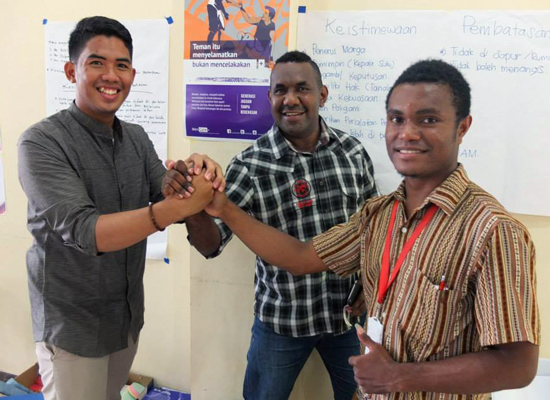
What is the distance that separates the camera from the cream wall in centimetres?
202

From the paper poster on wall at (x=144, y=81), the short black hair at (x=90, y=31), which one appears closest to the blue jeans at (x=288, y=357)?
the paper poster on wall at (x=144, y=81)

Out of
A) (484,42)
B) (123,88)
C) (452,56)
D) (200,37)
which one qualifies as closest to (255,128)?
(200,37)

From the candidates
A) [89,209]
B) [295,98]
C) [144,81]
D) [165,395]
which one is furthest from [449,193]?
[165,395]

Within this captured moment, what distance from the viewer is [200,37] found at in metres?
1.95

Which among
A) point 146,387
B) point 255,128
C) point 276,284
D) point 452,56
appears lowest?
point 146,387

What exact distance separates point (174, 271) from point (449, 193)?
1931 mm

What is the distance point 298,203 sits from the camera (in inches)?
63.9

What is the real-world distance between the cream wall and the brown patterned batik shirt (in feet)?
3.63

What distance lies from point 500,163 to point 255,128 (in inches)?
44.2

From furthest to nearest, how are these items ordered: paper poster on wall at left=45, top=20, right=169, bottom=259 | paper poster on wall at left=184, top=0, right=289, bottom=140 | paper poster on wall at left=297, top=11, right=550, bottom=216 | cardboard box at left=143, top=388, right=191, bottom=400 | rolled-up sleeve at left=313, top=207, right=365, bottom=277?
cardboard box at left=143, top=388, right=191, bottom=400
paper poster on wall at left=45, top=20, right=169, bottom=259
paper poster on wall at left=184, top=0, right=289, bottom=140
paper poster on wall at left=297, top=11, right=550, bottom=216
rolled-up sleeve at left=313, top=207, right=365, bottom=277

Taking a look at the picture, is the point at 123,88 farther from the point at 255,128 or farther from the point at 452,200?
the point at 452,200

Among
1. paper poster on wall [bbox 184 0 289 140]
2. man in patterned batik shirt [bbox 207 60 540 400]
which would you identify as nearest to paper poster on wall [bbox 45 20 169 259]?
paper poster on wall [bbox 184 0 289 140]

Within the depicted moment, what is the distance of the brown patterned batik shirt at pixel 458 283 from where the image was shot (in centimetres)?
87

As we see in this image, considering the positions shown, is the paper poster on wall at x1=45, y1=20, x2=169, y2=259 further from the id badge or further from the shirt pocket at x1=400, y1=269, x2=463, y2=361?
the shirt pocket at x1=400, y1=269, x2=463, y2=361
